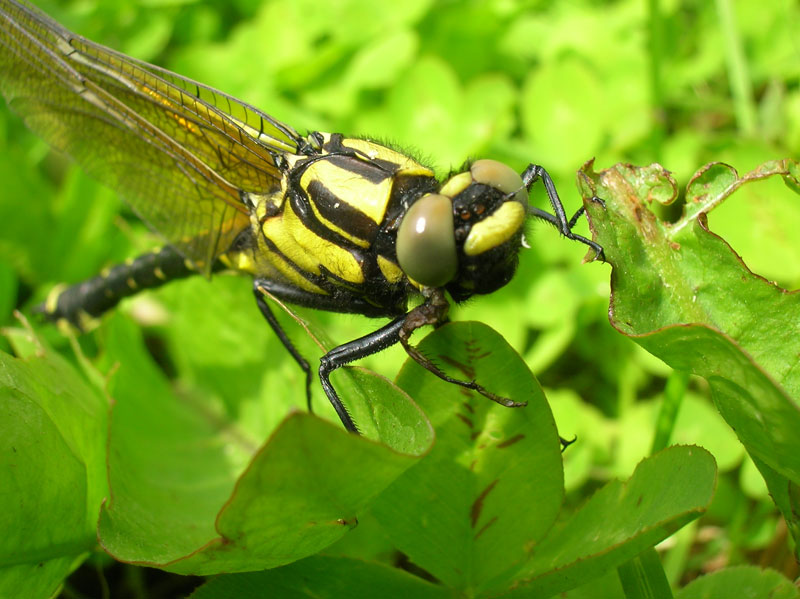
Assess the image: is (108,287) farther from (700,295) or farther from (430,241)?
(700,295)

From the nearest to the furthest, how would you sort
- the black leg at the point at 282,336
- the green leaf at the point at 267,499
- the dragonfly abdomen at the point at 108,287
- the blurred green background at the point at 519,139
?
the green leaf at the point at 267,499
the black leg at the point at 282,336
the blurred green background at the point at 519,139
the dragonfly abdomen at the point at 108,287

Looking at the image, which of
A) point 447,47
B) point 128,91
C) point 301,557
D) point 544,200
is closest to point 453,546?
point 301,557

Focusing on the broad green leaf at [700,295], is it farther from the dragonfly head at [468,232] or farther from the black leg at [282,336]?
the black leg at [282,336]

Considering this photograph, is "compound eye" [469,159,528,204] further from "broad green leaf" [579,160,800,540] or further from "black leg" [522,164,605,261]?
"broad green leaf" [579,160,800,540]

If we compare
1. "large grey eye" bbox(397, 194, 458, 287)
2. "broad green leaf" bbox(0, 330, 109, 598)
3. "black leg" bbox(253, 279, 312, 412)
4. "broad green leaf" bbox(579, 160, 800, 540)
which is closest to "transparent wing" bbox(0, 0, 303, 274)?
"black leg" bbox(253, 279, 312, 412)

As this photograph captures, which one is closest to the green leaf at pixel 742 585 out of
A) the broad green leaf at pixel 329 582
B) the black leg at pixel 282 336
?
the broad green leaf at pixel 329 582
